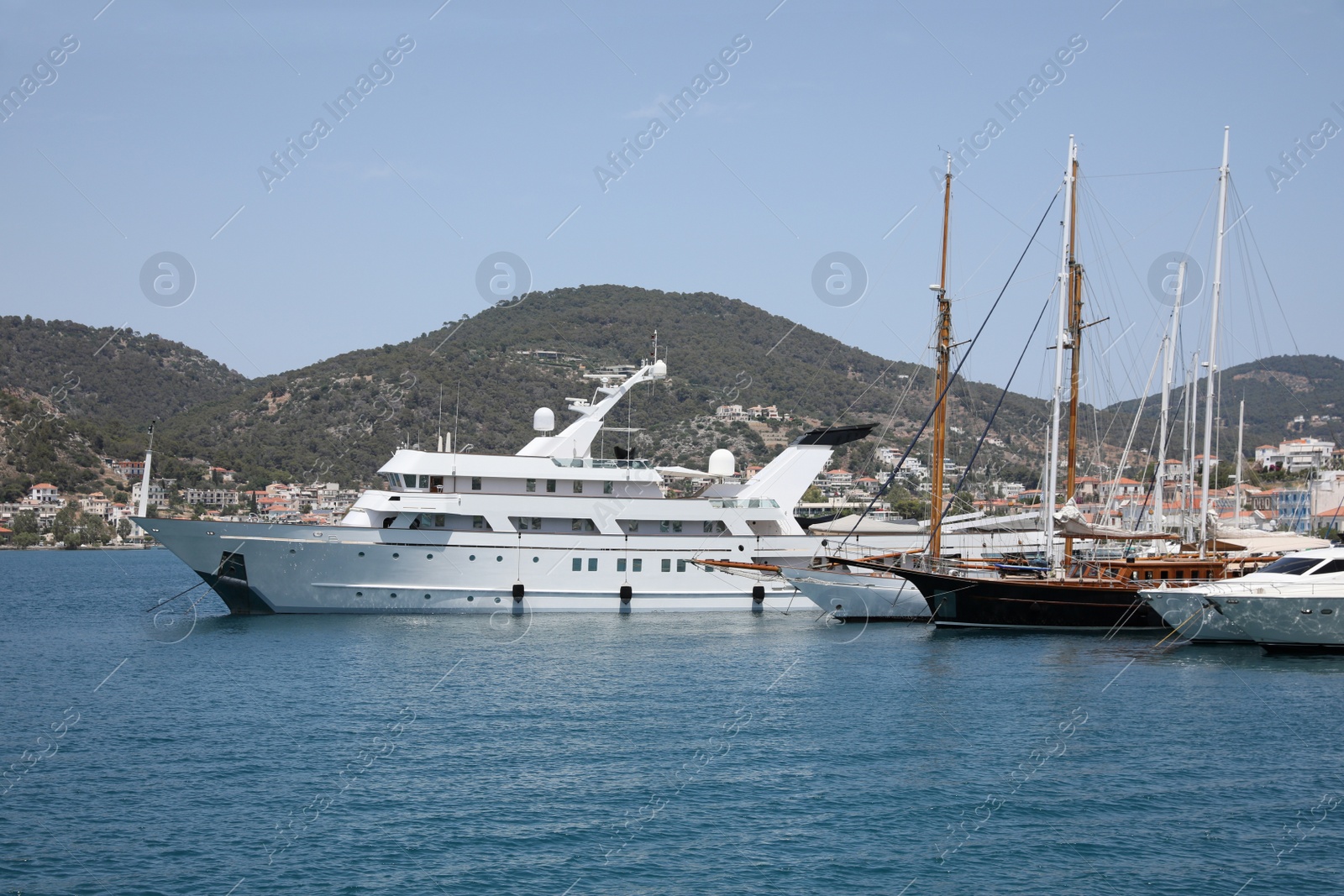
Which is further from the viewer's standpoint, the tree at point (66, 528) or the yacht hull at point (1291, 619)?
the tree at point (66, 528)

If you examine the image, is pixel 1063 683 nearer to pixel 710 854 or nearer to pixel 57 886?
pixel 710 854

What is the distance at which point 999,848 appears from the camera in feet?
46.8

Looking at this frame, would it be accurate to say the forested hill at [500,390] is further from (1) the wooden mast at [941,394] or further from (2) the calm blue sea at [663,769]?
(2) the calm blue sea at [663,769]

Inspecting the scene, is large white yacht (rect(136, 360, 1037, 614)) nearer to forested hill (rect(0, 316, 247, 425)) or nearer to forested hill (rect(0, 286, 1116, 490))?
forested hill (rect(0, 286, 1116, 490))

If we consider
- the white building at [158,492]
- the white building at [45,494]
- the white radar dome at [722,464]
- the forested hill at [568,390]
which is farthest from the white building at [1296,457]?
the white building at [45,494]

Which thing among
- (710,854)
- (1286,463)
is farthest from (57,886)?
(1286,463)

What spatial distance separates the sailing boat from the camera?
33.1 m

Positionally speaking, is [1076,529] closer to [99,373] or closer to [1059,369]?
[1059,369]

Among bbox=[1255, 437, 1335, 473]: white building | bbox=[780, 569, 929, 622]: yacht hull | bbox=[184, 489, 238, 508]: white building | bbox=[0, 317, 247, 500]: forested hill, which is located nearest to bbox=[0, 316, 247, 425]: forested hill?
bbox=[0, 317, 247, 500]: forested hill

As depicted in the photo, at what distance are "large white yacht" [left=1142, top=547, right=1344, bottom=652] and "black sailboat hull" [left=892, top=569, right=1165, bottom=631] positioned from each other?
4.24 metres

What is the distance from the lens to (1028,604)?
109 ft

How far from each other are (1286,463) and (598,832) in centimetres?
Answer: 14569

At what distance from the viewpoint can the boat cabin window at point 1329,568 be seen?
27.8m

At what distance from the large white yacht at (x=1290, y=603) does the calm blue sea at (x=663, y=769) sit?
72 centimetres
